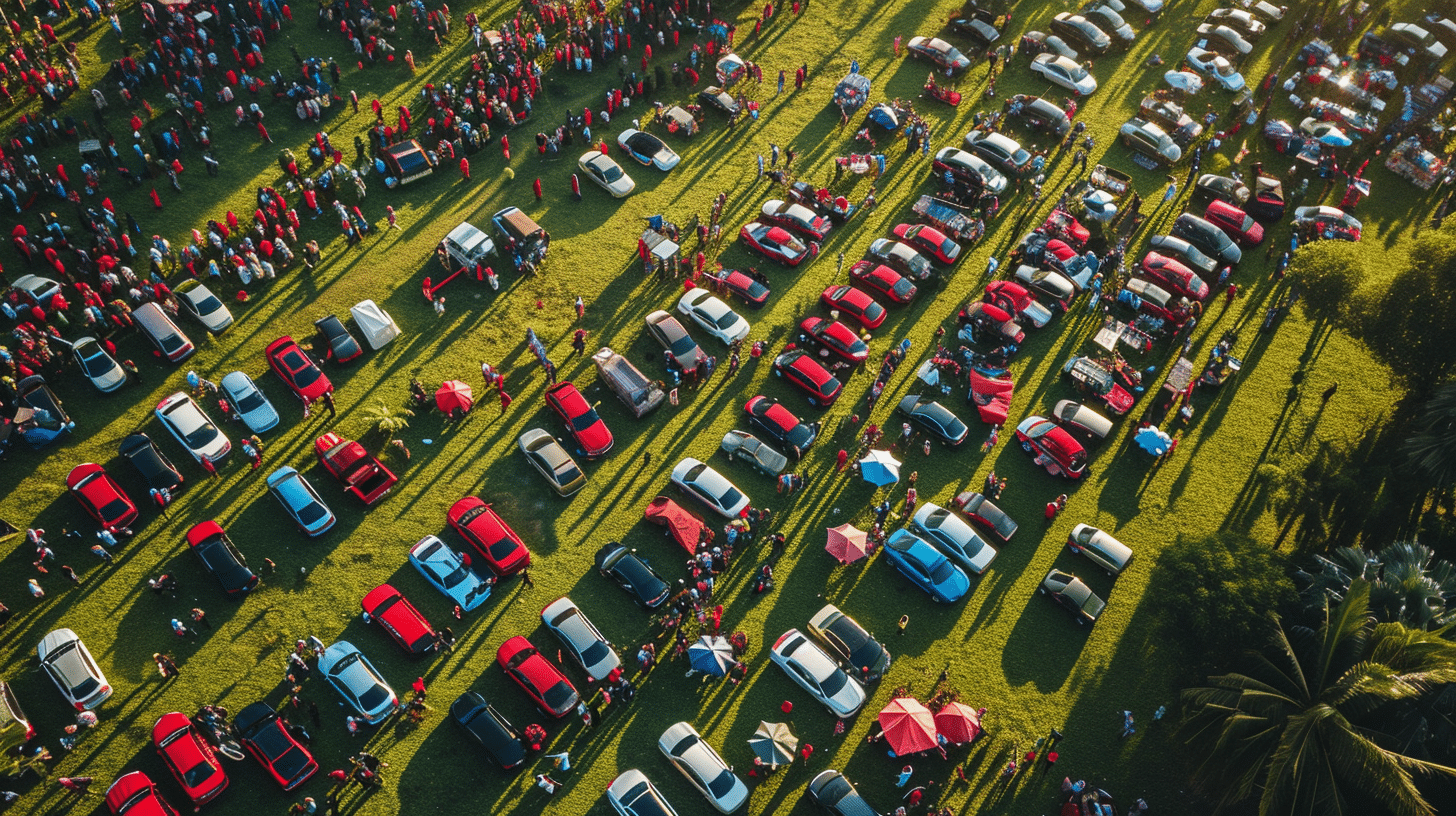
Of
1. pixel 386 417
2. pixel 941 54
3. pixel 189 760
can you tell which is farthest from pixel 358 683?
pixel 941 54

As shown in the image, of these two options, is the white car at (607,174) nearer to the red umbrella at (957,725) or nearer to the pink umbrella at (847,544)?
the pink umbrella at (847,544)

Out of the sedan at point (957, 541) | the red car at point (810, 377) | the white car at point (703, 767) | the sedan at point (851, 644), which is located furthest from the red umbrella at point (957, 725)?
the red car at point (810, 377)

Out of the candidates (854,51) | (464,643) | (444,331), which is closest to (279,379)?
(444,331)

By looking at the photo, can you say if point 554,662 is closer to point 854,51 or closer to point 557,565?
point 557,565

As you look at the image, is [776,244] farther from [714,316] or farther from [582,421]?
[582,421]

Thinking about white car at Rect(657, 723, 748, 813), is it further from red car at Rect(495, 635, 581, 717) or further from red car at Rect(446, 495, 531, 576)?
red car at Rect(446, 495, 531, 576)
